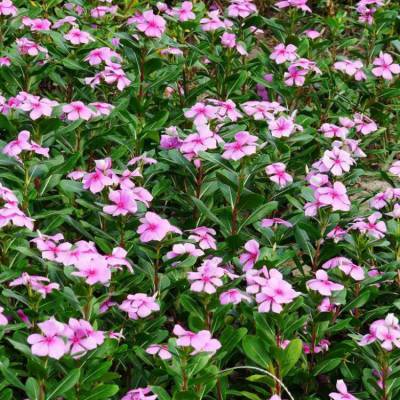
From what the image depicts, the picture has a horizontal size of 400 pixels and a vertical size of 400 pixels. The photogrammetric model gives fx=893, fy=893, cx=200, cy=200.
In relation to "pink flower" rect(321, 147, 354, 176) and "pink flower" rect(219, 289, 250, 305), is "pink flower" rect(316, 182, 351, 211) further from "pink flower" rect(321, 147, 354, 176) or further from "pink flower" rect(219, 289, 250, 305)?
"pink flower" rect(219, 289, 250, 305)

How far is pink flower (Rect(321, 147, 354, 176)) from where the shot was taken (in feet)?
12.7

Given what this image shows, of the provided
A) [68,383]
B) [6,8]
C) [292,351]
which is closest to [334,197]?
[292,351]

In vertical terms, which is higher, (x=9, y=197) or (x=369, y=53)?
(x=9, y=197)

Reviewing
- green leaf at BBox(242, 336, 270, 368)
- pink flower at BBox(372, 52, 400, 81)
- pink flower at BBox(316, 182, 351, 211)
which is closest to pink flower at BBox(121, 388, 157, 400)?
green leaf at BBox(242, 336, 270, 368)

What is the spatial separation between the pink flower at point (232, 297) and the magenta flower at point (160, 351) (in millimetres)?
290

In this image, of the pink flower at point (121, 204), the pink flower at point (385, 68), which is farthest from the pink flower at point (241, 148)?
the pink flower at point (385, 68)

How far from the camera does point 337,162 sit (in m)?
3.91

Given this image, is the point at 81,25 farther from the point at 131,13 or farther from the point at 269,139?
the point at 269,139

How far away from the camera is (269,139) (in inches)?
166

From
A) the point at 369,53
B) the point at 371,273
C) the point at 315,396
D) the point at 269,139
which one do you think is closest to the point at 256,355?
the point at 315,396

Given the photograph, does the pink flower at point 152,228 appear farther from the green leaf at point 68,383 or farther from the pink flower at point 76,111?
the pink flower at point 76,111

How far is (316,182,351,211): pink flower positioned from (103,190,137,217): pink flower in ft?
2.49

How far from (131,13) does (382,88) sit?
186 cm

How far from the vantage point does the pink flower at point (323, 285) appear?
3.21 m
